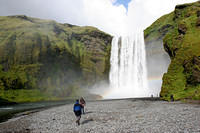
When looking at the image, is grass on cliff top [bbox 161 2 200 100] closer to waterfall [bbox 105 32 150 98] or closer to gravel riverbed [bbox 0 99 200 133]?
gravel riverbed [bbox 0 99 200 133]

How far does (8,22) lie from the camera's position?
364 feet

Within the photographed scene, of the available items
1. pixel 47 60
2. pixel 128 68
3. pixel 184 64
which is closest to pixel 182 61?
pixel 184 64

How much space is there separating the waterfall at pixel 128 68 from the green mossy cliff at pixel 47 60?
9358mm

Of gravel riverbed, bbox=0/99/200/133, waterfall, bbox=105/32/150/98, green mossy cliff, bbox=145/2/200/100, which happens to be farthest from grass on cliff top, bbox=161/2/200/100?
waterfall, bbox=105/32/150/98

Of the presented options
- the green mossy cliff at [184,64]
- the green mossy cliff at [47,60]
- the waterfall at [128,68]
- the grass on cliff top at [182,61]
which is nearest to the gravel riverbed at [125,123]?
the green mossy cliff at [184,64]

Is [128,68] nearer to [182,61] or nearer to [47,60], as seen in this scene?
[47,60]

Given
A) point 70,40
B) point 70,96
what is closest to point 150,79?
point 70,96

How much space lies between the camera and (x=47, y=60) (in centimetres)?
9238

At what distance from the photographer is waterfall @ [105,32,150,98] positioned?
74.1 m

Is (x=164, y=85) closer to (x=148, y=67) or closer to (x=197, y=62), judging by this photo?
(x=197, y=62)

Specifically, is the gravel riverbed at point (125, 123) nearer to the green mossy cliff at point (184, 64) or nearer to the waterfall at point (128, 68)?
the green mossy cliff at point (184, 64)

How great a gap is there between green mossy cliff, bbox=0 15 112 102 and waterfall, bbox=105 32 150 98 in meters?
9.36

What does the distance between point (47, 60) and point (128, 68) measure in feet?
140

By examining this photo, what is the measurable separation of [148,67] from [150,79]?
6069mm
